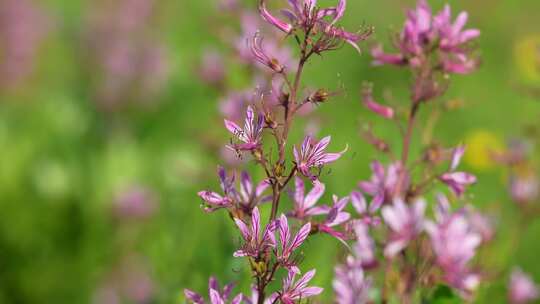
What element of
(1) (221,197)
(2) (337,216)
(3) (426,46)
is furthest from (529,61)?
→ (1) (221,197)

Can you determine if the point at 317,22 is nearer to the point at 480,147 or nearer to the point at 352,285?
the point at 352,285

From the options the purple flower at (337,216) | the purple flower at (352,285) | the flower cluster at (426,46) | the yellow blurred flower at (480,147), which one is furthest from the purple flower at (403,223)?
the yellow blurred flower at (480,147)

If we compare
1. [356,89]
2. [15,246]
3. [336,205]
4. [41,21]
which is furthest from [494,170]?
[336,205]

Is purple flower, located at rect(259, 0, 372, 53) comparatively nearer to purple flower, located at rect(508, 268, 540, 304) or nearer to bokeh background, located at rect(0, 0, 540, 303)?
bokeh background, located at rect(0, 0, 540, 303)

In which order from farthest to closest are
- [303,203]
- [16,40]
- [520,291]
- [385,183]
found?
[16,40] → [520,291] → [385,183] → [303,203]

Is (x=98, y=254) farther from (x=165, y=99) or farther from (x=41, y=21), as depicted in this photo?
(x=41, y=21)

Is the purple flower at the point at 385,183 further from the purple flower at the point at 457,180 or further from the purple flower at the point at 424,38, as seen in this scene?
the purple flower at the point at 424,38

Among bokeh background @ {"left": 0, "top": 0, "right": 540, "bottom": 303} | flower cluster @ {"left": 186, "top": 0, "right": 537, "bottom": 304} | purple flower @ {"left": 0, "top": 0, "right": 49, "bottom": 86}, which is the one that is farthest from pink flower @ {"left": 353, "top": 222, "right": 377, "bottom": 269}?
purple flower @ {"left": 0, "top": 0, "right": 49, "bottom": 86}
